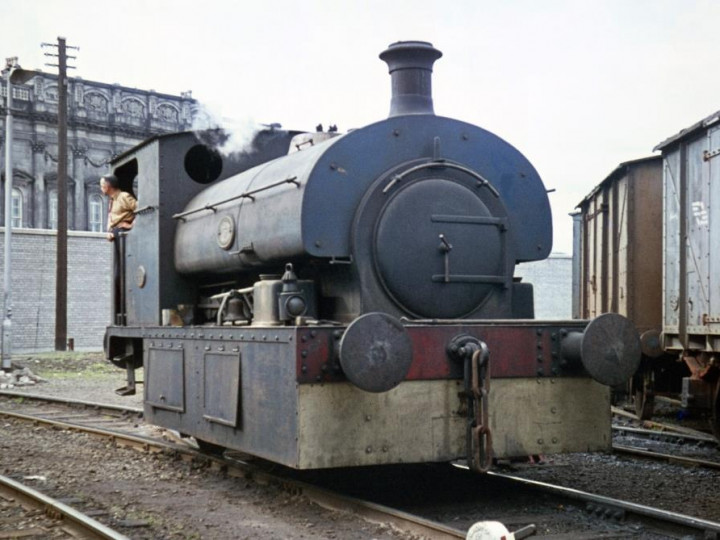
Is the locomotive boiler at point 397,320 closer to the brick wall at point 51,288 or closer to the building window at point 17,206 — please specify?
the brick wall at point 51,288

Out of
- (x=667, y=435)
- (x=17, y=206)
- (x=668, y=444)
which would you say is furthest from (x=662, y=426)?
(x=17, y=206)

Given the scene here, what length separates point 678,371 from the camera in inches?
428

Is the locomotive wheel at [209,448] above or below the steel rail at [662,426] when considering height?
above

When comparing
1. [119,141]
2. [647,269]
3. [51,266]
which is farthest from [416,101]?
[119,141]

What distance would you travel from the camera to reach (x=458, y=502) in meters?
5.85

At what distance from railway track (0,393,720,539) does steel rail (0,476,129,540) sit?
1342 mm

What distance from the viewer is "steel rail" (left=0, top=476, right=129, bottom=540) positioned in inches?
200

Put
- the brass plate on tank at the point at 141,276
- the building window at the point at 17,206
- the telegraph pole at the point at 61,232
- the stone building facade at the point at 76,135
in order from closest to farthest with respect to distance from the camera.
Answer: the brass plate on tank at the point at 141,276, the telegraph pole at the point at 61,232, the building window at the point at 17,206, the stone building facade at the point at 76,135

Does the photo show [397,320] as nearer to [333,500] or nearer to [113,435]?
[333,500]

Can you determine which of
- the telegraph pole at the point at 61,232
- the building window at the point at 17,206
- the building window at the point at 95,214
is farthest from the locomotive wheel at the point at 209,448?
the building window at the point at 95,214

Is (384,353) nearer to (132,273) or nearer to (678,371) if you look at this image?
(132,273)

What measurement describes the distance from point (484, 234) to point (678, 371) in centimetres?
579

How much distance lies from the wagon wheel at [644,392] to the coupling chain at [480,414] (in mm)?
5606

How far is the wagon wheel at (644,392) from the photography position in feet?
34.3
